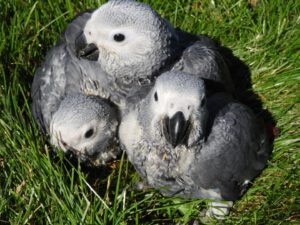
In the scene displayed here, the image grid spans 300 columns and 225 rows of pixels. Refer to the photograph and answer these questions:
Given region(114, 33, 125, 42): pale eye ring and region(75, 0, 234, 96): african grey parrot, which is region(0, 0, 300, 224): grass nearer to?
region(75, 0, 234, 96): african grey parrot

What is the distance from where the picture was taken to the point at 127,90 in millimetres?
4336

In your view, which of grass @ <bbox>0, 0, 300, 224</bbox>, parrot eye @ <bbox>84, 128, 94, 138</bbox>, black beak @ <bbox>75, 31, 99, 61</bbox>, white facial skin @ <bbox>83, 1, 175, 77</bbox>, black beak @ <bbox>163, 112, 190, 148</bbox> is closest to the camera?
black beak @ <bbox>163, 112, 190, 148</bbox>

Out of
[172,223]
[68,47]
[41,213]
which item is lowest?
[172,223]

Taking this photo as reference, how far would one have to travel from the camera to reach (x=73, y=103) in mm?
4125

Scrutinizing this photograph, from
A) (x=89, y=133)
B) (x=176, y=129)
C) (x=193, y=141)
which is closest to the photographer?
(x=176, y=129)

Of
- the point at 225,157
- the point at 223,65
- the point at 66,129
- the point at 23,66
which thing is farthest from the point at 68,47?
the point at 225,157

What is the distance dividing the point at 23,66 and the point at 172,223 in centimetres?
208

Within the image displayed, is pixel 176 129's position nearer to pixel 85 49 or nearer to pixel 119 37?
pixel 119 37

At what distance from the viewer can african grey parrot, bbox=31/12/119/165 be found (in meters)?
4.07

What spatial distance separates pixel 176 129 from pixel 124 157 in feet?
3.67

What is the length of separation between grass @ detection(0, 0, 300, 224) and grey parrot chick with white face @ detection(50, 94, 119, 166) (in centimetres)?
15

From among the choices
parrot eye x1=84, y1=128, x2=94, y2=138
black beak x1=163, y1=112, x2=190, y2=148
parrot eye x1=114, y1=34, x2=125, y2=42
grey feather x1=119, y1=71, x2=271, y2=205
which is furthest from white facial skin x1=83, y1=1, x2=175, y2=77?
black beak x1=163, y1=112, x2=190, y2=148

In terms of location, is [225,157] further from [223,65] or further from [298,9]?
[298,9]

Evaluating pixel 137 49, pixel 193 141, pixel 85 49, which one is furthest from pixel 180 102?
pixel 85 49
